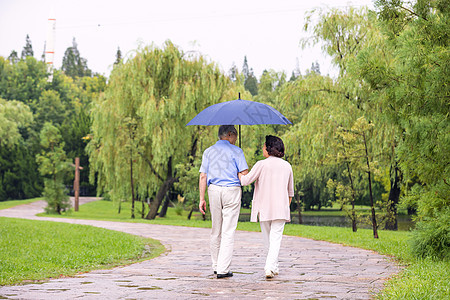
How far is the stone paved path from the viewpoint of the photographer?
17.6 ft

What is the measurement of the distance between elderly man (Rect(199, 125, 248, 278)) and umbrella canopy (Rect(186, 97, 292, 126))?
0.43 metres

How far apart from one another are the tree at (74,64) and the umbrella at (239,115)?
115050 mm

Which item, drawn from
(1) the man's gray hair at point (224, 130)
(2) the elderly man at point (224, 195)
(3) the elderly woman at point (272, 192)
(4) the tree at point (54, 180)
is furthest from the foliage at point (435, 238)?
(4) the tree at point (54, 180)

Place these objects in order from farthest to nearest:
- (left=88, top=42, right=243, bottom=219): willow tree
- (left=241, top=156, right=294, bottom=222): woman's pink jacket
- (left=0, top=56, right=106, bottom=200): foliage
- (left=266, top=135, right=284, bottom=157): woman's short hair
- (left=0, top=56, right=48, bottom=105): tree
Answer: (left=0, top=56, right=48, bottom=105): tree, (left=0, top=56, right=106, bottom=200): foliage, (left=88, top=42, right=243, bottom=219): willow tree, (left=266, top=135, right=284, bottom=157): woman's short hair, (left=241, top=156, right=294, bottom=222): woman's pink jacket

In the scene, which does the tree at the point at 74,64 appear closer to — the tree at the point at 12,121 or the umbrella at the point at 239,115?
the tree at the point at 12,121

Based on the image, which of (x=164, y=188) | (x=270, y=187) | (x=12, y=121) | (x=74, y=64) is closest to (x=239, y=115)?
(x=270, y=187)

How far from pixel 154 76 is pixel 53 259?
17.3 m

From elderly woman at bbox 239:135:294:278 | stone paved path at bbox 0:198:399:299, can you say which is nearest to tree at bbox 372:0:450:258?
stone paved path at bbox 0:198:399:299

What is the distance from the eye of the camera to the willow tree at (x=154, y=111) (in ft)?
81.2

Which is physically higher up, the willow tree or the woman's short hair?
the willow tree

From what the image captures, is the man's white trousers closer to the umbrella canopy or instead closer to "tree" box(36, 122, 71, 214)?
the umbrella canopy

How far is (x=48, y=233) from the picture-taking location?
14180mm

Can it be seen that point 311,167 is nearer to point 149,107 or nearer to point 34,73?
point 149,107

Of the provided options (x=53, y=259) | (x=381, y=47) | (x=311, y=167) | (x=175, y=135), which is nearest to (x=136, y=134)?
(x=175, y=135)
